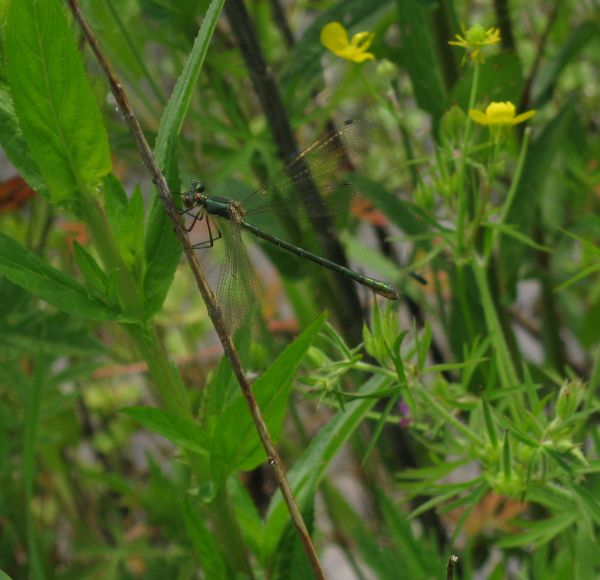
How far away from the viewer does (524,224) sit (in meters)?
0.83

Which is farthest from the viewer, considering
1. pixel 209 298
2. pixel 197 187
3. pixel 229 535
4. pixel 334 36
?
pixel 197 187

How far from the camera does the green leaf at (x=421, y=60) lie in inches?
28.6

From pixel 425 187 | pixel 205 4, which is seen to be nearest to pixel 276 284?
pixel 205 4

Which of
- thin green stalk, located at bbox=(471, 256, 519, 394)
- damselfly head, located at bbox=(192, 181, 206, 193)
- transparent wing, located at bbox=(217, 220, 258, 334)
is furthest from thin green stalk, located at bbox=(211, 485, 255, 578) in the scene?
damselfly head, located at bbox=(192, 181, 206, 193)

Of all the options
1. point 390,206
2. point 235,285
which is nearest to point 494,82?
point 390,206

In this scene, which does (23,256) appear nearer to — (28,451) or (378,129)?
(28,451)

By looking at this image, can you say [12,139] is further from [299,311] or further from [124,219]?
[299,311]

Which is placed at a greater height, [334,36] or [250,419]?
[334,36]

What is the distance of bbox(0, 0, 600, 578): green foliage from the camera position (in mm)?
508

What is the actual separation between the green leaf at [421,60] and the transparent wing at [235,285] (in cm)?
20

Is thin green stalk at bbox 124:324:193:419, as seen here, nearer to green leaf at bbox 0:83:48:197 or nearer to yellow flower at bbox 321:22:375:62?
green leaf at bbox 0:83:48:197

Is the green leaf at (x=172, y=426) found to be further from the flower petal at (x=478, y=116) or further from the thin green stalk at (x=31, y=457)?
the flower petal at (x=478, y=116)

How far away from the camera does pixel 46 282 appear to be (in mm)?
503

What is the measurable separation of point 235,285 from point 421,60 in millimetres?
260
